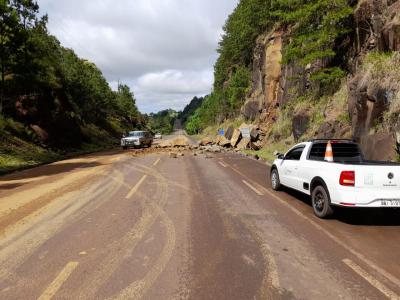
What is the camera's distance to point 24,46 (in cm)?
2216

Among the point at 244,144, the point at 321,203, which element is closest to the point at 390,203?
the point at 321,203

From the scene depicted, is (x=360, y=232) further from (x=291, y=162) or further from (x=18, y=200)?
(x=18, y=200)

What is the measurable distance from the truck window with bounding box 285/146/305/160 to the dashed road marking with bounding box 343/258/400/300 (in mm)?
4514

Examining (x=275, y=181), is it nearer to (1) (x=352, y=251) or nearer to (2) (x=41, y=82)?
(1) (x=352, y=251)

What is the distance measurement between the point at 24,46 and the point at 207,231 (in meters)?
21.2

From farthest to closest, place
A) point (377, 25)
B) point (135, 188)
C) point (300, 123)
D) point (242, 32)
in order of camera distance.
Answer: point (242, 32), point (300, 123), point (377, 25), point (135, 188)

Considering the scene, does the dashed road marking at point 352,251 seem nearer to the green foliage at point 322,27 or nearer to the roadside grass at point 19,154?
the green foliage at point 322,27

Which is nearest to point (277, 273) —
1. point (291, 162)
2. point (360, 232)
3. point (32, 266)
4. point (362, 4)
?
point (360, 232)

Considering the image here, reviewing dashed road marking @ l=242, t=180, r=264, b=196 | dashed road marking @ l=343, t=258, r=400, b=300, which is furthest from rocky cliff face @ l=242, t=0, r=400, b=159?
dashed road marking @ l=343, t=258, r=400, b=300

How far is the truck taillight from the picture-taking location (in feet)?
22.0

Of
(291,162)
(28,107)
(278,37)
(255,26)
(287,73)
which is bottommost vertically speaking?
(291,162)

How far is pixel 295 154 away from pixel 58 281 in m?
7.13

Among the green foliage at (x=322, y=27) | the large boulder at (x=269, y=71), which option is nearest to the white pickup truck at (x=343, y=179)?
the green foliage at (x=322, y=27)

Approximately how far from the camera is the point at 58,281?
4.47m
